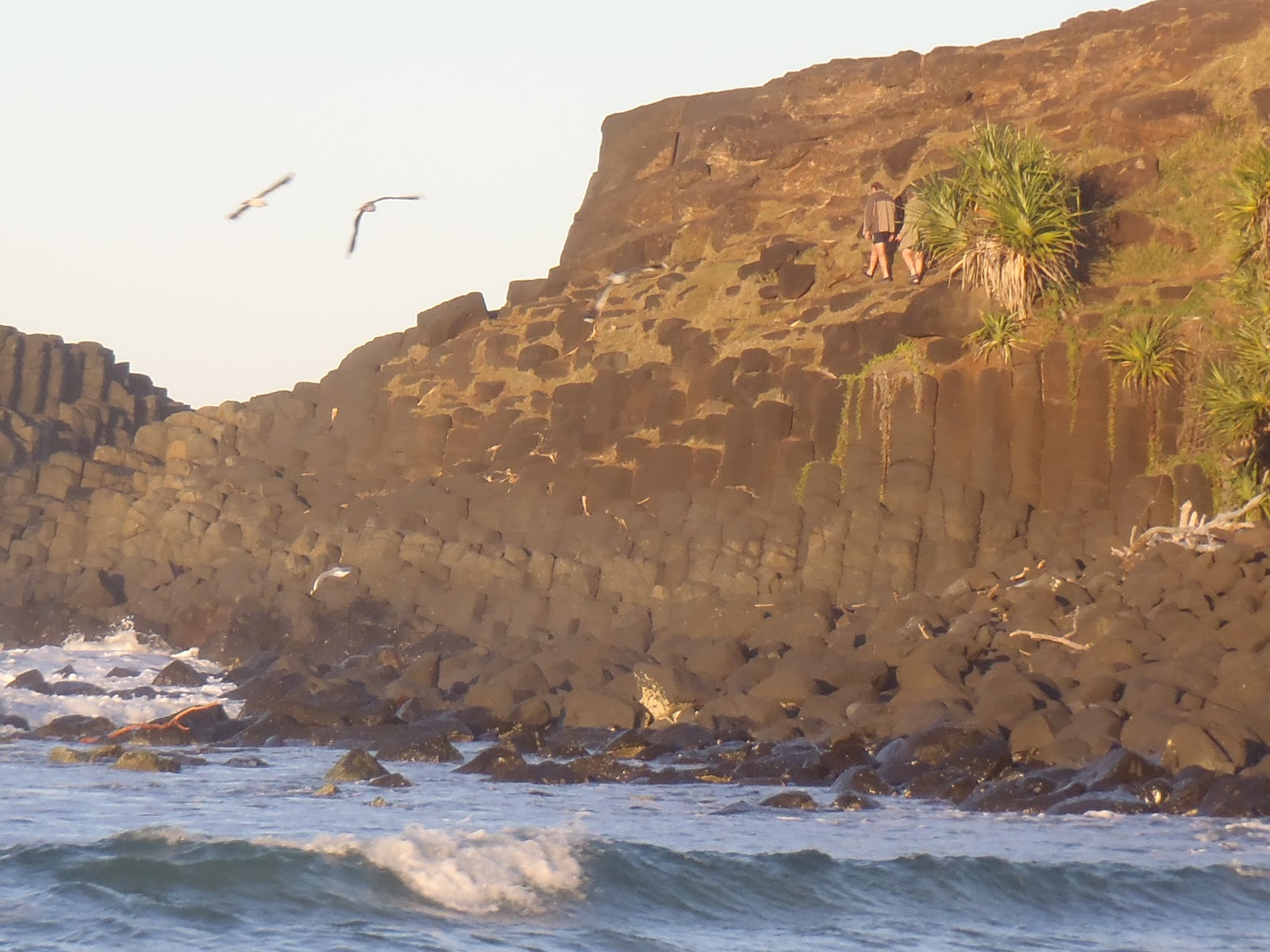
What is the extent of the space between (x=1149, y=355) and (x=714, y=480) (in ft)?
20.4

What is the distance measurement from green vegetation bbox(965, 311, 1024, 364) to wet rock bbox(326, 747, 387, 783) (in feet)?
33.7

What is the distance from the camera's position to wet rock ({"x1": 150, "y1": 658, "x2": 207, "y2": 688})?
22875mm

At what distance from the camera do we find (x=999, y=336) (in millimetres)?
21922

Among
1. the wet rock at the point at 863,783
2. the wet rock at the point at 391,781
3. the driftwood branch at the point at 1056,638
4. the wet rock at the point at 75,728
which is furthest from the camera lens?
the wet rock at the point at 75,728

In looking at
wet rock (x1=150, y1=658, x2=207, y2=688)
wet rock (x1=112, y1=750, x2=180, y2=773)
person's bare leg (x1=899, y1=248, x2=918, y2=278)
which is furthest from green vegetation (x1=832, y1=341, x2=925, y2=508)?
wet rock (x1=112, y1=750, x2=180, y2=773)

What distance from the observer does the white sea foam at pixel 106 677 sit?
21078mm

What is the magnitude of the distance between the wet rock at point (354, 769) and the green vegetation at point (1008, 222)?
35.8ft

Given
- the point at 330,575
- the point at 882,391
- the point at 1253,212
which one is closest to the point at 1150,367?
the point at 1253,212

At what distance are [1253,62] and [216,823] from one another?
62.8 ft

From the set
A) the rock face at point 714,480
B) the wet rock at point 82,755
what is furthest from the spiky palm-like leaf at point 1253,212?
the wet rock at point 82,755

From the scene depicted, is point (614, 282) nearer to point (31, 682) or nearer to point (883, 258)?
point (883, 258)

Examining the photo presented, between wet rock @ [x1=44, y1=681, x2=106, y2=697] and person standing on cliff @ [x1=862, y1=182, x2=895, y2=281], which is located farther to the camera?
person standing on cliff @ [x1=862, y1=182, x2=895, y2=281]

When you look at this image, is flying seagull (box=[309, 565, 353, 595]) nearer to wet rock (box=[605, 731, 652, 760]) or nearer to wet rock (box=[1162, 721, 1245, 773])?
wet rock (box=[605, 731, 652, 760])

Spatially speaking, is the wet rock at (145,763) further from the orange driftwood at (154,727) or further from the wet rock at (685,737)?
the wet rock at (685,737)
